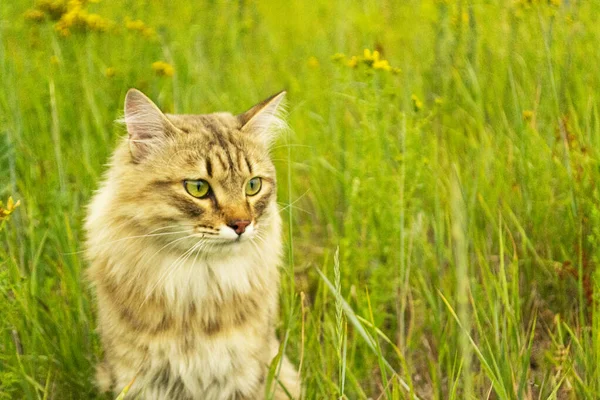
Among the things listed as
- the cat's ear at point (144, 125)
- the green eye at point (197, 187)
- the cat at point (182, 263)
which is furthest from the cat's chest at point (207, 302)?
the cat's ear at point (144, 125)

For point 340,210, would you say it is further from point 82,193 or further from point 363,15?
point 363,15

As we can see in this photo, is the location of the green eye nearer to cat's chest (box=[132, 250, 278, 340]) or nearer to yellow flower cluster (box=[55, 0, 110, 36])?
cat's chest (box=[132, 250, 278, 340])

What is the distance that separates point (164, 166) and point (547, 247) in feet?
4.67

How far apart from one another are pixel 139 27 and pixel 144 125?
48.1 inches

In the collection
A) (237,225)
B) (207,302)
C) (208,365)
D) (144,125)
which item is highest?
(144,125)

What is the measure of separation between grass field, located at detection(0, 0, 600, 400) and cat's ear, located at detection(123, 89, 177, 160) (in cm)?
38

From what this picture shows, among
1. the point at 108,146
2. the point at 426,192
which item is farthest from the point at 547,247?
the point at 108,146

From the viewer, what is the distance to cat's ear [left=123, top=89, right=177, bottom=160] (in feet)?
7.59

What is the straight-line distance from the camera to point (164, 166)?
2377 mm

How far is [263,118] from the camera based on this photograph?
2.60 m

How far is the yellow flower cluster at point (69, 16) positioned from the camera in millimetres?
2984

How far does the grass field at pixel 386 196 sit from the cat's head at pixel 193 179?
255 millimetres

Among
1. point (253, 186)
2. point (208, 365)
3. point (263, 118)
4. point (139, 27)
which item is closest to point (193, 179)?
point (253, 186)

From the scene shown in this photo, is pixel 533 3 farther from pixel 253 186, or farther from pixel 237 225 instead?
pixel 237 225
